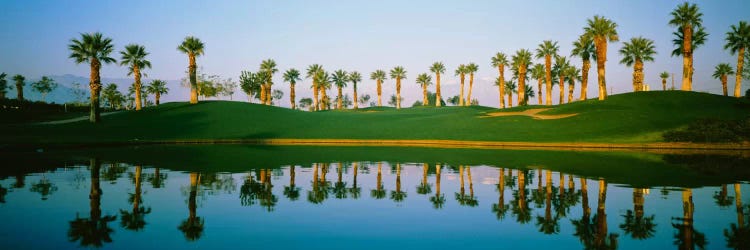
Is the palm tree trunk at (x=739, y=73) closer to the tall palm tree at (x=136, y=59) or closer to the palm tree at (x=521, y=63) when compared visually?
the palm tree at (x=521, y=63)

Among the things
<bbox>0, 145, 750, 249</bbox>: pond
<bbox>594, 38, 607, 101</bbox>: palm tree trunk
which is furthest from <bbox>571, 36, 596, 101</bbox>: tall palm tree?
<bbox>0, 145, 750, 249</bbox>: pond

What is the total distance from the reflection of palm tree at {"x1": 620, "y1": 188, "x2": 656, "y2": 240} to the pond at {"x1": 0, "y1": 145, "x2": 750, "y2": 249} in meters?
0.04

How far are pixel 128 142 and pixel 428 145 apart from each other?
3317 centimetres

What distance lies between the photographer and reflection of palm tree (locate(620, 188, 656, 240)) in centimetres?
1347

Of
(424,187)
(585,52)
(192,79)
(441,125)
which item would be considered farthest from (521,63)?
(424,187)

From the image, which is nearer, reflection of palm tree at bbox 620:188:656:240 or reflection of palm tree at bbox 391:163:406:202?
reflection of palm tree at bbox 620:188:656:240

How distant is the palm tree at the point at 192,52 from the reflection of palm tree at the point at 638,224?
3679 inches

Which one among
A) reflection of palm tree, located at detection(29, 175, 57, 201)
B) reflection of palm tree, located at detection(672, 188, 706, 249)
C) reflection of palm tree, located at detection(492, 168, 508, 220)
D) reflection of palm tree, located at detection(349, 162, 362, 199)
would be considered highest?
reflection of palm tree, located at detection(29, 175, 57, 201)

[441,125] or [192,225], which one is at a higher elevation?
[441,125]

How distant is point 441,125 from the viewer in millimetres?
71000

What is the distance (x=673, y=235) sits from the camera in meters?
13.3

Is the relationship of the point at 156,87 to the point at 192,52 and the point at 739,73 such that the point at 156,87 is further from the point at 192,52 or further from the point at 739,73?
the point at 739,73

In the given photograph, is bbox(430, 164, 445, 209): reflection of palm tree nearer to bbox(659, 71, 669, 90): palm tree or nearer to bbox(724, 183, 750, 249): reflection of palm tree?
bbox(724, 183, 750, 249): reflection of palm tree

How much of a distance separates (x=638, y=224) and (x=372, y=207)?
841cm
